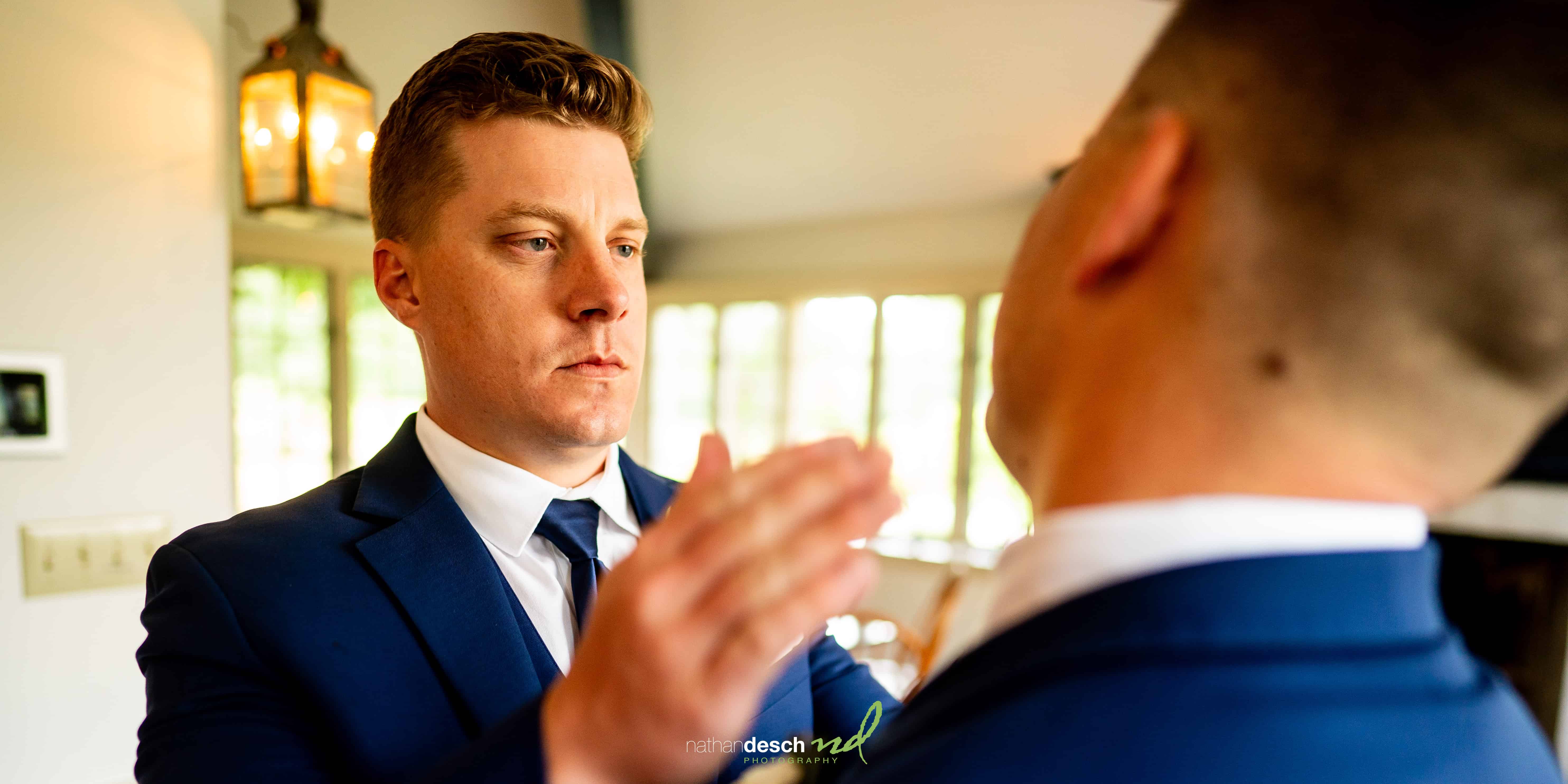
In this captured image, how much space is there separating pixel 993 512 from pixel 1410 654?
14.0 feet

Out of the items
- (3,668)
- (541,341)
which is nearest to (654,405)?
(3,668)

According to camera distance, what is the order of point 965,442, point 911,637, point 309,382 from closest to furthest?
point 911,637 → point 309,382 → point 965,442

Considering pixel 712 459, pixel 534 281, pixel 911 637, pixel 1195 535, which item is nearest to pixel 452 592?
pixel 534 281

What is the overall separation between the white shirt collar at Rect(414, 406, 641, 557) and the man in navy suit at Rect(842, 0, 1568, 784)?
462 mm

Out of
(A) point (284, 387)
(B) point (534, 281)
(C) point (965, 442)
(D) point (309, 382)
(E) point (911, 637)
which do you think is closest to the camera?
(B) point (534, 281)

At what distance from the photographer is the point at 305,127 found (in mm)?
1072

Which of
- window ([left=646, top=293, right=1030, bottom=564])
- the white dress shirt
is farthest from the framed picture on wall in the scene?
window ([left=646, top=293, right=1030, bottom=564])

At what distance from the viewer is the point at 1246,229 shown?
31 cm

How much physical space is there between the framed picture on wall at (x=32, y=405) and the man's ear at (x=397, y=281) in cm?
58

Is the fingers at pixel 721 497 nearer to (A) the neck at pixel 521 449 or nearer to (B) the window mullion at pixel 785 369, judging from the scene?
(A) the neck at pixel 521 449

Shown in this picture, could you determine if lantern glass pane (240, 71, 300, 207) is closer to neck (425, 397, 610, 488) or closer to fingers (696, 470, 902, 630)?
neck (425, 397, 610, 488)

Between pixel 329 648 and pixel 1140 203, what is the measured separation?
64 centimetres

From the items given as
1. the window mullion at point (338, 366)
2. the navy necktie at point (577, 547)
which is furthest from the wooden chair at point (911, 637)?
the window mullion at point (338, 366)

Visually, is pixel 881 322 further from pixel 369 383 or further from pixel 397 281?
pixel 397 281
